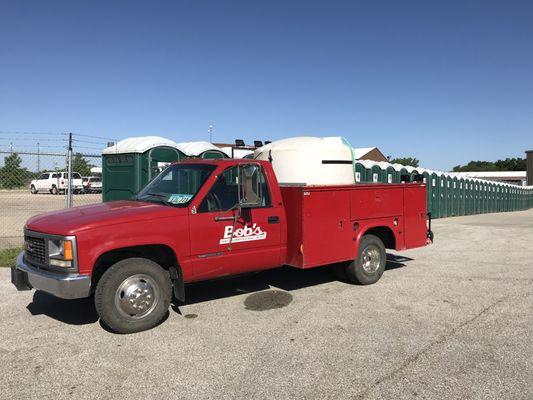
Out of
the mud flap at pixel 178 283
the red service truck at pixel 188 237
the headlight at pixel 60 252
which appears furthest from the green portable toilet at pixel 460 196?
the headlight at pixel 60 252

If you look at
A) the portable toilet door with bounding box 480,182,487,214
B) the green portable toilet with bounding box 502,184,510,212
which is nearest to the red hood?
the portable toilet door with bounding box 480,182,487,214

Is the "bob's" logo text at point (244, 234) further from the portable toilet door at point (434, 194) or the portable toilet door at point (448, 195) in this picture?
the portable toilet door at point (448, 195)

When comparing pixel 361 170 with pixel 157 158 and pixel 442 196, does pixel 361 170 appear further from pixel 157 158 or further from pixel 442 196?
pixel 157 158

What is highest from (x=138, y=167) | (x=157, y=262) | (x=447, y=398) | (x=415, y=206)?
(x=138, y=167)

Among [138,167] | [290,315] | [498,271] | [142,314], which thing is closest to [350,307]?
[290,315]

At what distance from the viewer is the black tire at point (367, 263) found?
7277 millimetres

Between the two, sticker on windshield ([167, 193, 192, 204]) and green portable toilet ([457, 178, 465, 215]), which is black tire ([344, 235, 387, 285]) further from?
green portable toilet ([457, 178, 465, 215])

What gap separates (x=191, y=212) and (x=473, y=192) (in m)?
24.9

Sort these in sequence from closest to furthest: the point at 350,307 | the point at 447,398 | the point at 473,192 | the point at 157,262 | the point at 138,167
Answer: the point at 447,398
the point at 157,262
the point at 350,307
the point at 138,167
the point at 473,192

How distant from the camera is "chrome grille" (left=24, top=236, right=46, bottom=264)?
505 centimetres

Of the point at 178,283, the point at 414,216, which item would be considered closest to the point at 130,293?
the point at 178,283

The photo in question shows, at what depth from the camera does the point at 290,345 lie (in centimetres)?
479

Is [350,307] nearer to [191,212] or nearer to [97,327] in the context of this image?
[191,212]

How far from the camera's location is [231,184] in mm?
5871
